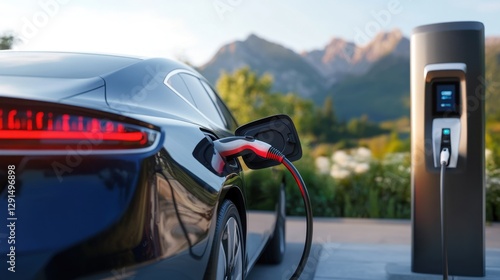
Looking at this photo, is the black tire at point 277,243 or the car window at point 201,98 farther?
the black tire at point 277,243

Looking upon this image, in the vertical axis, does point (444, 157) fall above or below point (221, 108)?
below

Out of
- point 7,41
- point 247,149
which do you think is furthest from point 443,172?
point 7,41

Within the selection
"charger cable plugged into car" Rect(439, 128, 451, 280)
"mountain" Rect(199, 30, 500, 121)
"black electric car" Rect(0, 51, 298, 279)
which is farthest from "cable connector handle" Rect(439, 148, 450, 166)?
"mountain" Rect(199, 30, 500, 121)

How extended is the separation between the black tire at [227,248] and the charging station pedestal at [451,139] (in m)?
1.95

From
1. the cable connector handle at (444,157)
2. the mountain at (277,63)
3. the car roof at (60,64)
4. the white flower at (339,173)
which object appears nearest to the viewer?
the car roof at (60,64)

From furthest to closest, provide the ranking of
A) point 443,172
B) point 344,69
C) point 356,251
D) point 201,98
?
point 344,69
point 356,251
point 443,172
point 201,98

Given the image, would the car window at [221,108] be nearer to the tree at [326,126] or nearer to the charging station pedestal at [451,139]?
the charging station pedestal at [451,139]

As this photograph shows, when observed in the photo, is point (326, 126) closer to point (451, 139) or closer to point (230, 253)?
point (451, 139)

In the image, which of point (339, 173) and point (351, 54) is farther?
point (351, 54)

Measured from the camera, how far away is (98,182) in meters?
2.18

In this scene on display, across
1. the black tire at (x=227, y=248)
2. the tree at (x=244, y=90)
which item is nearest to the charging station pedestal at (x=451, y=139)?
the black tire at (x=227, y=248)

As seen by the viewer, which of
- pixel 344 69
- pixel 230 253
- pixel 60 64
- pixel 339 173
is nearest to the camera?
pixel 60 64

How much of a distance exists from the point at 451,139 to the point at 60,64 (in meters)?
3.02

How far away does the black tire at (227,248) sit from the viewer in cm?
278
